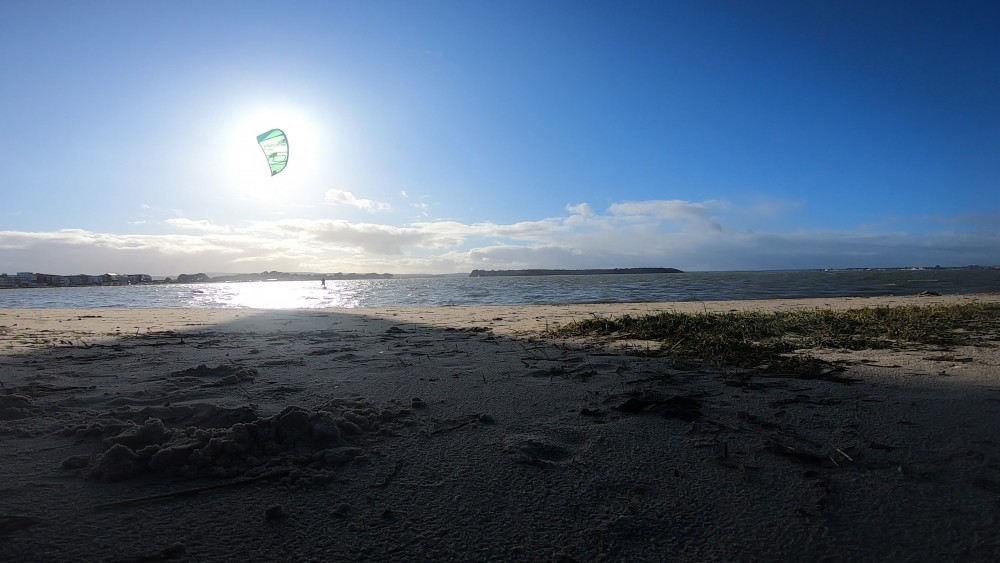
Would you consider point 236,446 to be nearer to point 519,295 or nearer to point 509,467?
point 509,467

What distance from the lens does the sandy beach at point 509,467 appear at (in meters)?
1.40

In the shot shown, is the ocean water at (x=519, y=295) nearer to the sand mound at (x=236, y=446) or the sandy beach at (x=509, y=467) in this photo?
the sandy beach at (x=509, y=467)

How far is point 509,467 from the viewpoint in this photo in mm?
1911

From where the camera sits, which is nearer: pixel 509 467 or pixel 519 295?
pixel 509 467

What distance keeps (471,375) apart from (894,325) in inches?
192

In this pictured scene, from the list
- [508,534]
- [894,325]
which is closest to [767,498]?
[508,534]

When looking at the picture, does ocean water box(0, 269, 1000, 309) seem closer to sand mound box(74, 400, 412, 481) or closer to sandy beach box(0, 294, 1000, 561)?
sandy beach box(0, 294, 1000, 561)

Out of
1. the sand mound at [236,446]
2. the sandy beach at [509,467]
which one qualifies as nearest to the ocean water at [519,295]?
the sandy beach at [509,467]

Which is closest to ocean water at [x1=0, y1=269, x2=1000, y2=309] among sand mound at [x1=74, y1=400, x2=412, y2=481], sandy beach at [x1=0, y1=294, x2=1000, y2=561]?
sandy beach at [x1=0, y1=294, x2=1000, y2=561]

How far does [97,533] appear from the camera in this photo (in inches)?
56.2

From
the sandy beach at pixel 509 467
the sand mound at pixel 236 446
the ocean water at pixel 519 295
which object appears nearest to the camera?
the sandy beach at pixel 509 467

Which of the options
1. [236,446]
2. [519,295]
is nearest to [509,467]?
[236,446]

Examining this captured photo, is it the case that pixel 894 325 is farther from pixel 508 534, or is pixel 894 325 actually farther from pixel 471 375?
pixel 508 534

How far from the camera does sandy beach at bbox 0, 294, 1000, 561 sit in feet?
4.58
